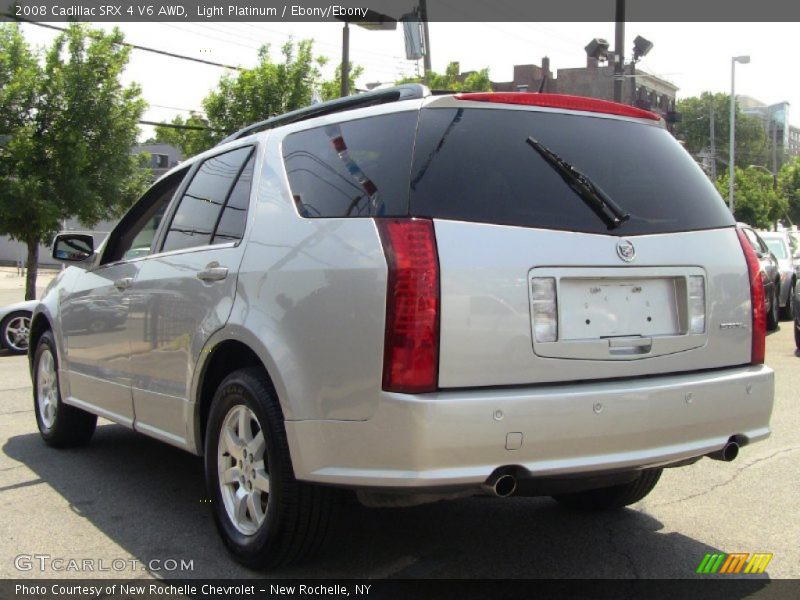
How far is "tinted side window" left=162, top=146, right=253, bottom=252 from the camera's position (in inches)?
165

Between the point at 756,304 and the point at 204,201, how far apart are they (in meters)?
2.66

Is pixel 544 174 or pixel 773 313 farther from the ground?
pixel 544 174

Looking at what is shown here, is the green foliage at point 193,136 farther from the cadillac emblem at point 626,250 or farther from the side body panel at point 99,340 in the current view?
the cadillac emblem at point 626,250

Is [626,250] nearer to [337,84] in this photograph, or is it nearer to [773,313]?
[773,313]

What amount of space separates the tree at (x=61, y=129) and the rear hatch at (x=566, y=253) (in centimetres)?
1437

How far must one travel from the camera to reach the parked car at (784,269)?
660 inches

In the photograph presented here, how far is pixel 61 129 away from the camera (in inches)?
651

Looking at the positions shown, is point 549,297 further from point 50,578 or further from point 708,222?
point 50,578

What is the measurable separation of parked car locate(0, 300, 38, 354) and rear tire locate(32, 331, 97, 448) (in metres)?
6.57

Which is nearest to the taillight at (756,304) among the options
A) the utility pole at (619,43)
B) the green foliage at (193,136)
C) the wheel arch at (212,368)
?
the wheel arch at (212,368)

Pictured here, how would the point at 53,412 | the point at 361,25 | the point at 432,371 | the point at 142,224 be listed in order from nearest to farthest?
1. the point at 432,371
2. the point at 142,224
3. the point at 53,412
4. the point at 361,25

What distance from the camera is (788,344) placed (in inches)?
498

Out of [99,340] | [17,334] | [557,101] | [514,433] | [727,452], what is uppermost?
[557,101]

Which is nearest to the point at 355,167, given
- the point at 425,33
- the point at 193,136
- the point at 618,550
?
the point at 618,550
